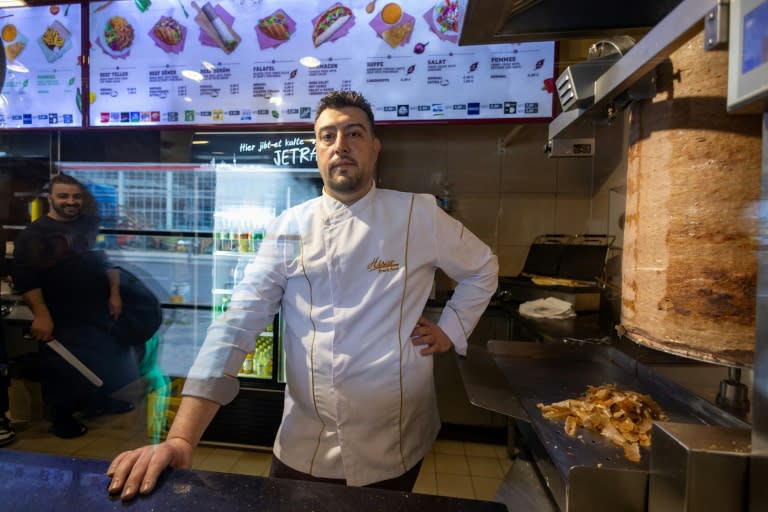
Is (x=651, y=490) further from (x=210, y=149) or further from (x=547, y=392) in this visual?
(x=210, y=149)

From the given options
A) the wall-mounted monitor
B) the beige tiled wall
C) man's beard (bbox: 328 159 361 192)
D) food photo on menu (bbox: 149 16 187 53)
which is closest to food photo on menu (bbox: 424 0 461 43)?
the beige tiled wall

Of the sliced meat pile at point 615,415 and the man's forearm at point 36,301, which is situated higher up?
the sliced meat pile at point 615,415

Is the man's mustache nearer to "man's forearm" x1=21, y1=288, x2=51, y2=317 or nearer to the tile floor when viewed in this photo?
the tile floor

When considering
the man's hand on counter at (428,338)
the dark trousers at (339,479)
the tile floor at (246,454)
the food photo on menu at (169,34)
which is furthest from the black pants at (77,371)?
the man's hand on counter at (428,338)

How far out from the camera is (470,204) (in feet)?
8.89

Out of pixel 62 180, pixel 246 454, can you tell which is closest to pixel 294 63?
pixel 62 180

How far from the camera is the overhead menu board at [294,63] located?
1808 mm

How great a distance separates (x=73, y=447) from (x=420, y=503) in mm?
2670

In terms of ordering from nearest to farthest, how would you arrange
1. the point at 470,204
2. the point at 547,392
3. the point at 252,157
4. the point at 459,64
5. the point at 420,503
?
the point at 420,503
the point at 547,392
the point at 459,64
the point at 252,157
the point at 470,204

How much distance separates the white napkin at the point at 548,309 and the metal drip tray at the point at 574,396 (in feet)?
2.94

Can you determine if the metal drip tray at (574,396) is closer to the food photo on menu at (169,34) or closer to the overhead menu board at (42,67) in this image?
the food photo on menu at (169,34)

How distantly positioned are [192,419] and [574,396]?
85cm

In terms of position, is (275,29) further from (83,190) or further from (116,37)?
(83,190)

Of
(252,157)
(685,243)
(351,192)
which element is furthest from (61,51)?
(685,243)
